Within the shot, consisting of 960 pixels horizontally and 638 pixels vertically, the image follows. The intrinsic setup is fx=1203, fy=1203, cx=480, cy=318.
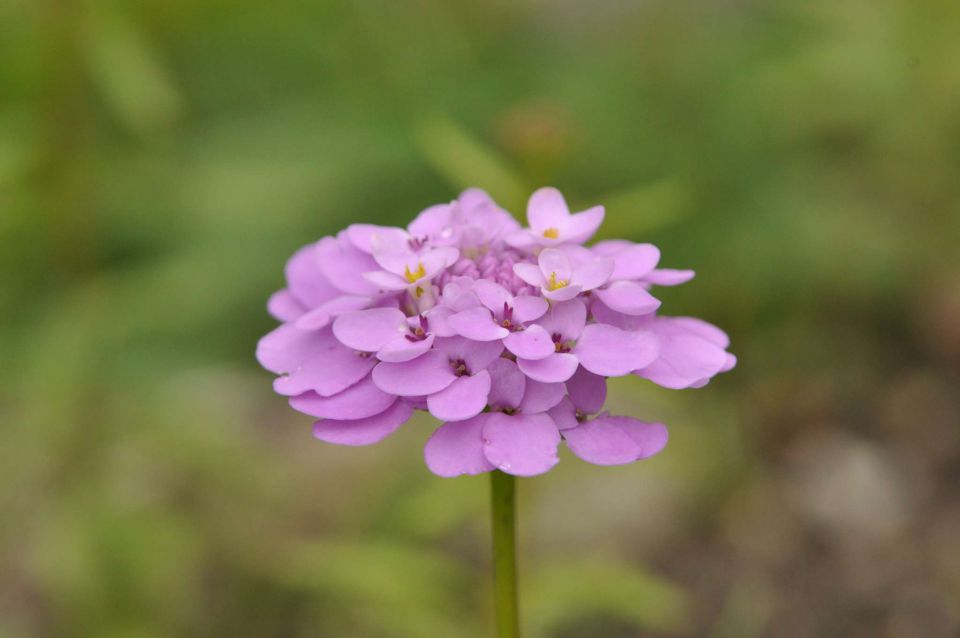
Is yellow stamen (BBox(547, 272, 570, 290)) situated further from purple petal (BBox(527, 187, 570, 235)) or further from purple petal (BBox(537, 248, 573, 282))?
purple petal (BBox(527, 187, 570, 235))

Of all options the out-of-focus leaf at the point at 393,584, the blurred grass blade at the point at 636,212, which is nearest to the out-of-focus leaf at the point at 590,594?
the out-of-focus leaf at the point at 393,584

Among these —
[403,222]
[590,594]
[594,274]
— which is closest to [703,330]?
[594,274]

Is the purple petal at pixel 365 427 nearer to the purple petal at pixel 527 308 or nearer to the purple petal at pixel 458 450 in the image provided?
the purple petal at pixel 458 450

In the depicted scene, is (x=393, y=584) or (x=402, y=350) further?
(x=393, y=584)

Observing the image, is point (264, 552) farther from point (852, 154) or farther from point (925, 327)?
point (852, 154)

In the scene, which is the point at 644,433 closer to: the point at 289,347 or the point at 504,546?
the point at 504,546

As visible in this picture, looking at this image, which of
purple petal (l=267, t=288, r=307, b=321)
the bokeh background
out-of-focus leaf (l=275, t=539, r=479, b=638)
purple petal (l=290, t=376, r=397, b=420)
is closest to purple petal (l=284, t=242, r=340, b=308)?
purple petal (l=267, t=288, r=307, b=321)
